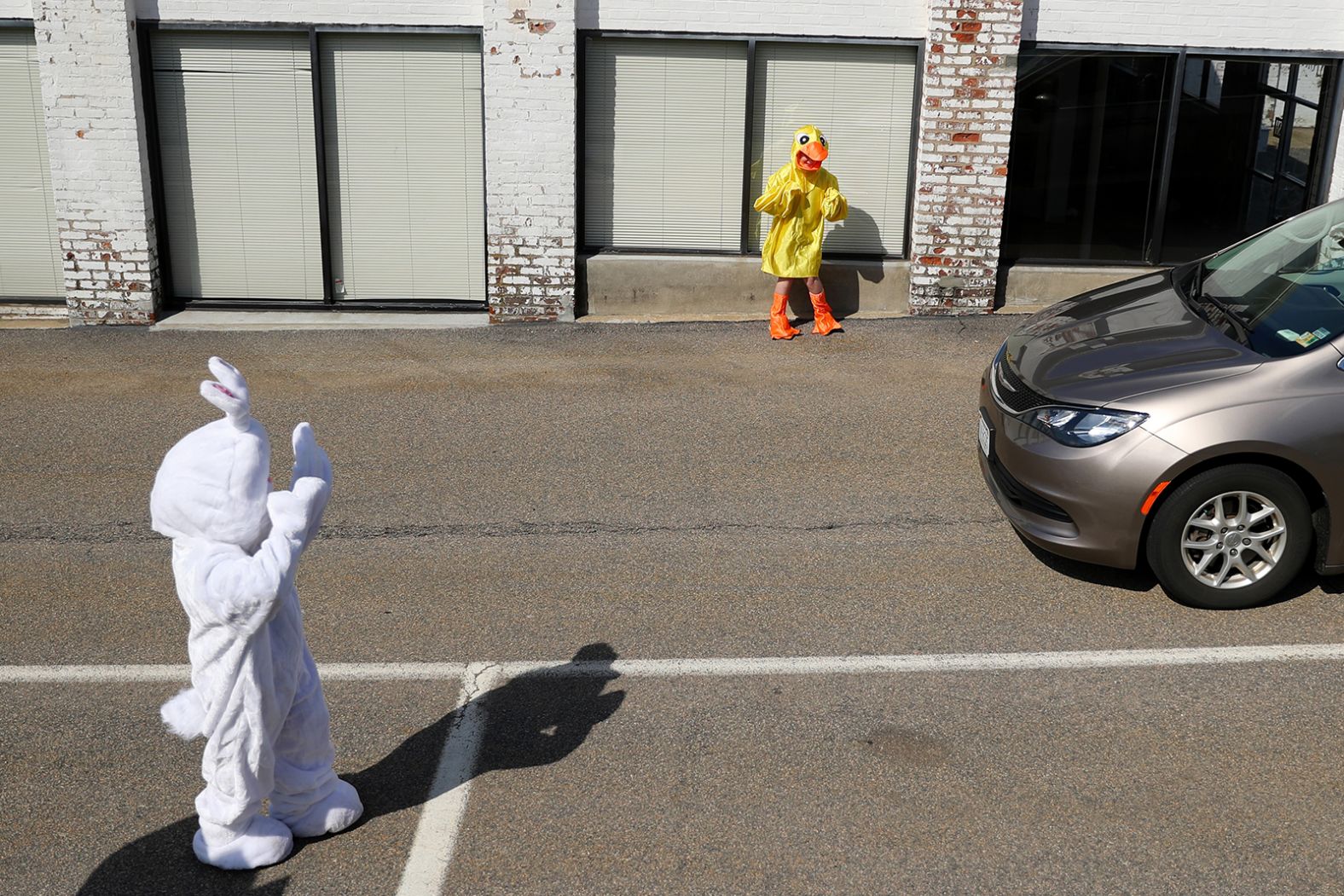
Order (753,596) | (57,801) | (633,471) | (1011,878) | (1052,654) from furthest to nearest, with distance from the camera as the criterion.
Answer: (633,471), (753,596), (1052,654), (57,801), (1011,878)

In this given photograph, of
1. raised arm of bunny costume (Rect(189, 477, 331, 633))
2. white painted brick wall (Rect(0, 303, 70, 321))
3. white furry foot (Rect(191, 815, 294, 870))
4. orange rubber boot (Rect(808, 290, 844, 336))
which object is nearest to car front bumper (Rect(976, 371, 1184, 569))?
raised arm of bunny costume (Rect(189, 477, 331, 633))

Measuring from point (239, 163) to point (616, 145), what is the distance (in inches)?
128

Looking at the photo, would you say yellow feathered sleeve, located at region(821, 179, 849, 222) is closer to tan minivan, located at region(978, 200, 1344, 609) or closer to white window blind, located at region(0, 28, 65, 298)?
tan minivan, located at region(978, 200, 1344, 609)

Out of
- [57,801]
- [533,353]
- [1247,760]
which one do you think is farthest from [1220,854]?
[533,353]

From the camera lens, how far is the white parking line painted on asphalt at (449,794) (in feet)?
13.9

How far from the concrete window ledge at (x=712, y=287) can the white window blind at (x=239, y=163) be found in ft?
8.39

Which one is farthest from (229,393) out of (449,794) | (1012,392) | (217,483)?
(1012,392)

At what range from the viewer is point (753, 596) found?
245 inches

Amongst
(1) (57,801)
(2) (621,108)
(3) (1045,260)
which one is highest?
(2) (621,108)

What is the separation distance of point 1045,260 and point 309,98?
666 cm

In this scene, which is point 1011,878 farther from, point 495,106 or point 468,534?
point 495,106

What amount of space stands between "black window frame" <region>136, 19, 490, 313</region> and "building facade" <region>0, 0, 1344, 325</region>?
0.02 meters

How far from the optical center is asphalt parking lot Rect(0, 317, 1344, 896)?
4344 mm

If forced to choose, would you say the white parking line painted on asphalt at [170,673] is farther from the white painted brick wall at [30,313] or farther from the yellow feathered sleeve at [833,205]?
the white painted brick wall at [30,313]
